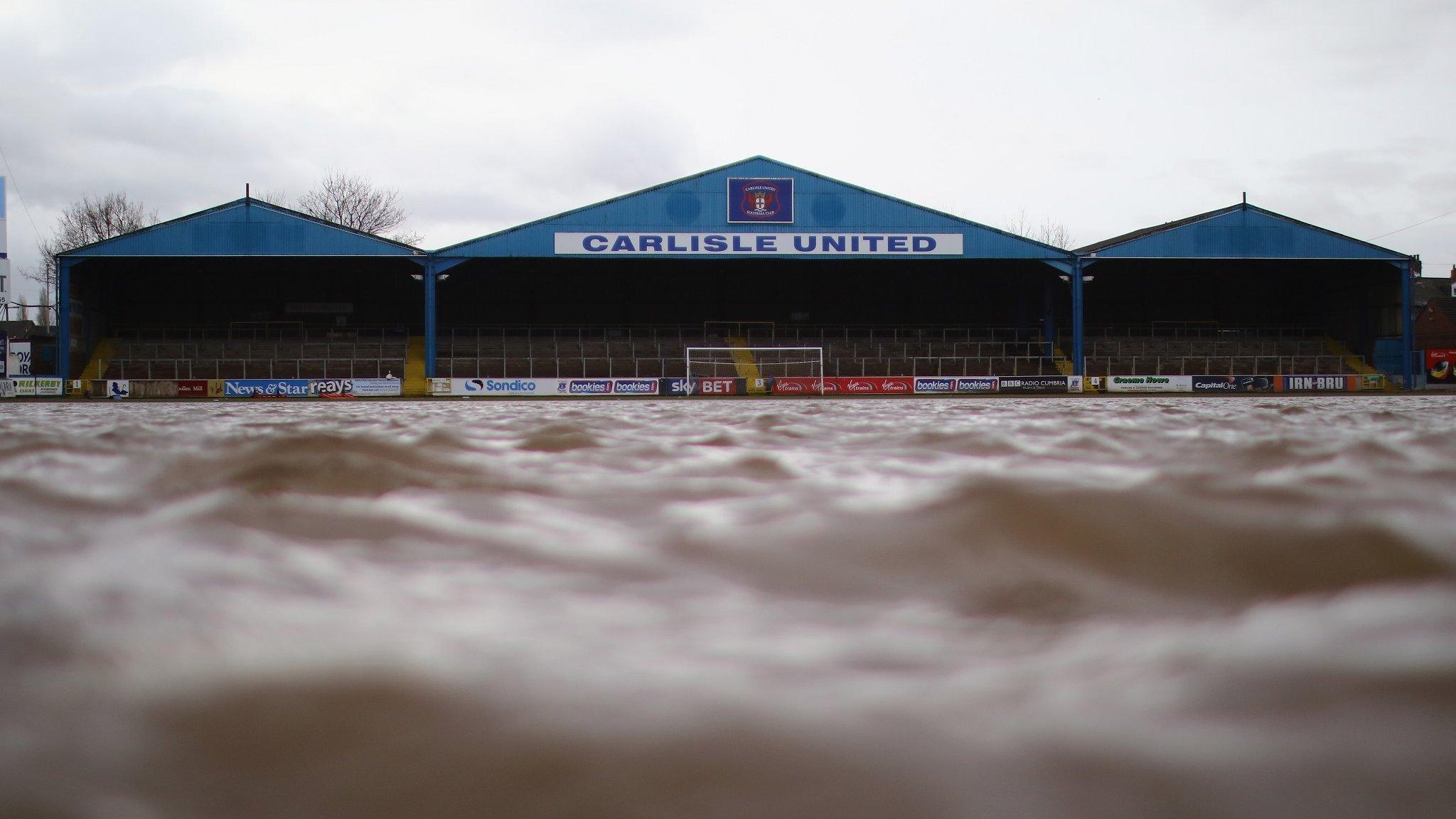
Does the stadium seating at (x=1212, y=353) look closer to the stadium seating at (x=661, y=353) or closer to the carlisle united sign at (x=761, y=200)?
the stadium seating at (x=661, y=353)

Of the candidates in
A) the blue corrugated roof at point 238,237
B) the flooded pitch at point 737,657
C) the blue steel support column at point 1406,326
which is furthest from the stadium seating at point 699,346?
the flooded pitch at point 737,657

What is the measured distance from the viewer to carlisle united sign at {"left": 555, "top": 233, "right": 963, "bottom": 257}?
27.3m

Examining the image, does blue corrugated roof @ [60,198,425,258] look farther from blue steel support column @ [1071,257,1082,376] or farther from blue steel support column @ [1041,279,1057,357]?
blue steel support column @ [1041,279,1057,357]

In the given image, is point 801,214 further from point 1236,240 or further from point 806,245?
point 1236,240

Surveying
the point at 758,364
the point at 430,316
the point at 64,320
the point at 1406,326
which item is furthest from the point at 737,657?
the point at 1406,326

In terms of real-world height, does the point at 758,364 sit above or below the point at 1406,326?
below

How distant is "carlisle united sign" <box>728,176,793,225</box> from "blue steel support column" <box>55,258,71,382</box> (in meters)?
19.3

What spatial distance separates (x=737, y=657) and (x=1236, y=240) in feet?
104

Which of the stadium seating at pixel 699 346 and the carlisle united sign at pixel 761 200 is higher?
the carlisle united sign at pixel 761 200

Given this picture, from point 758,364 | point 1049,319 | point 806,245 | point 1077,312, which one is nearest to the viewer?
point 806,245

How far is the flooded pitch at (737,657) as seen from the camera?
1.99 feet

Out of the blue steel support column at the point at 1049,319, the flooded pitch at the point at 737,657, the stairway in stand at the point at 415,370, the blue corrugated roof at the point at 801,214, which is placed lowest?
the flooded pitch at the point at 737,657

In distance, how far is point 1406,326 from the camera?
2972 cm

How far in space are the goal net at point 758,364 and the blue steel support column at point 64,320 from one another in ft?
59.3
